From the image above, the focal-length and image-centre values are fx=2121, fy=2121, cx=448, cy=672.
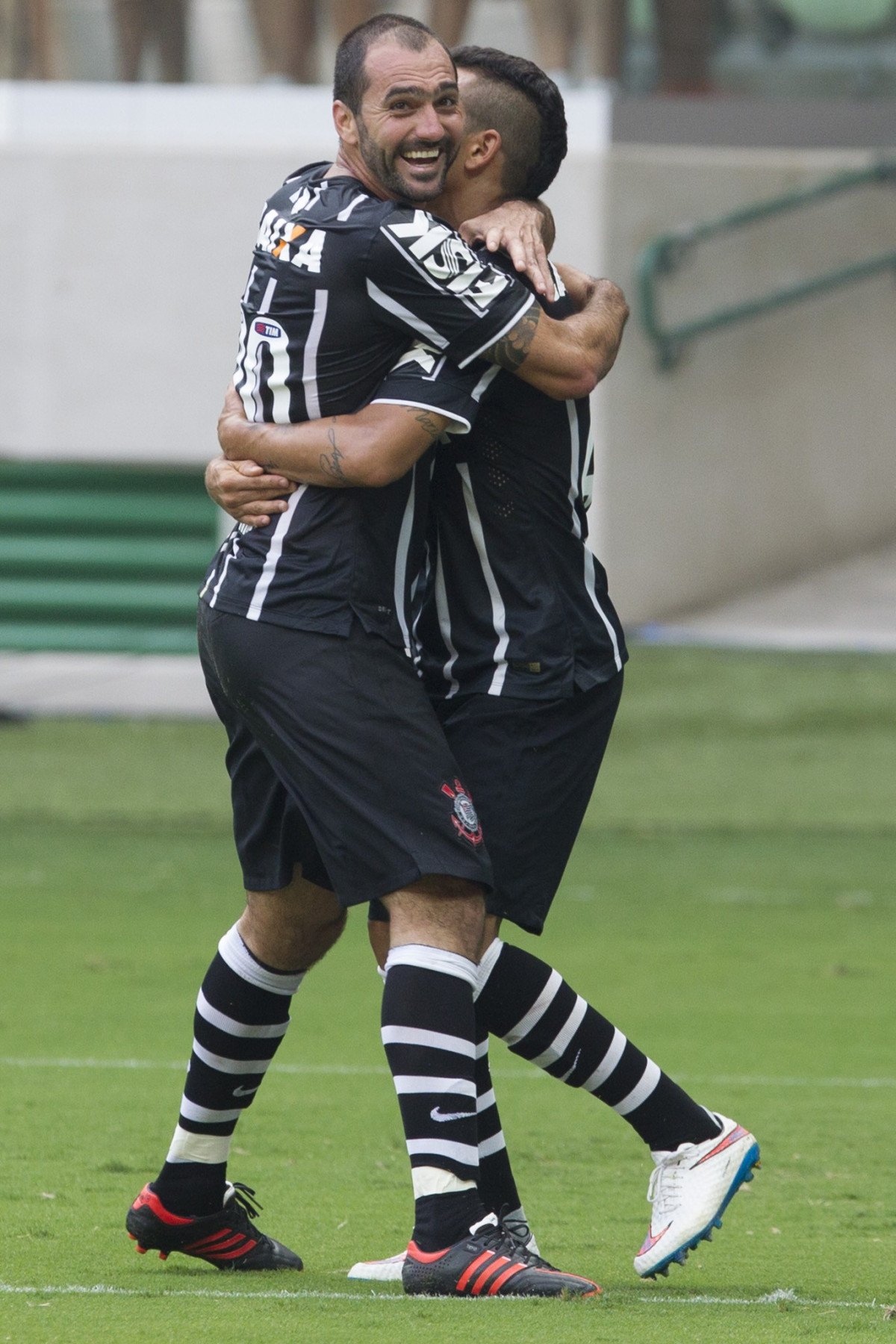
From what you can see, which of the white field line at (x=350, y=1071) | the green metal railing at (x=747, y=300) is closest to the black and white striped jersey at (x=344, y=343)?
the white field line at (x=350, y=1071)

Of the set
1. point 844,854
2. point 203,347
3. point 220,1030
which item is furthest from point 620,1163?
point 203,347

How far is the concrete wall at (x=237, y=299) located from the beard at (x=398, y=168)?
370 inches

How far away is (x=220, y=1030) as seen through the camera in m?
3.86

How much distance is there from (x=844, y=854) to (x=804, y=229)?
18.7 feet

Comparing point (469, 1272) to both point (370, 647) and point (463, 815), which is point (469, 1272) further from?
point (370, 647)

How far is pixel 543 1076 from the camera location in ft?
19.2

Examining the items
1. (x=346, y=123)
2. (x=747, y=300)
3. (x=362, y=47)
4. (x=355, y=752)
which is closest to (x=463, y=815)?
(x=355, y=752)

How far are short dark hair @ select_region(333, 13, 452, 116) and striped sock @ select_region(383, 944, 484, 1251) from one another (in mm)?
1467

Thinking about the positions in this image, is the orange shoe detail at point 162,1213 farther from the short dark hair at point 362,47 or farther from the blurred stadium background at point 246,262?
the blurred stadium background at point 246,262

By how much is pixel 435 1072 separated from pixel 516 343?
1.22 m

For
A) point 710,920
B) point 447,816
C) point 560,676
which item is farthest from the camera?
point 710,920

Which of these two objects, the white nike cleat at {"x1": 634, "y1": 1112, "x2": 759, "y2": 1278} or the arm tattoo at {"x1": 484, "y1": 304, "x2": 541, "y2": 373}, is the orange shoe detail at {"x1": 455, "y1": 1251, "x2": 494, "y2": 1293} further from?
the arm tattoo at {"x1": 484, "y1": 304, "x2": 541, "y2": 373}

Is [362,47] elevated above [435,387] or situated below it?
above

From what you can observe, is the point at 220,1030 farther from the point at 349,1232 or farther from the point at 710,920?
the point at 710,920
